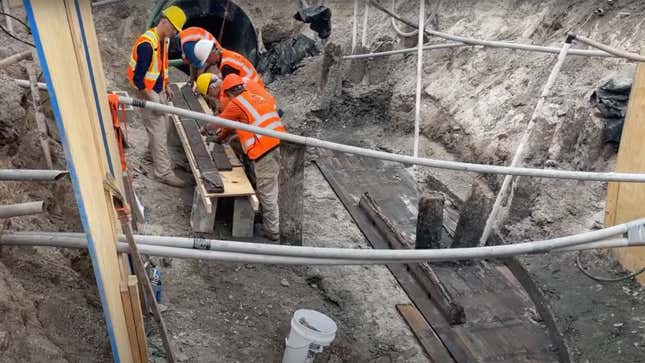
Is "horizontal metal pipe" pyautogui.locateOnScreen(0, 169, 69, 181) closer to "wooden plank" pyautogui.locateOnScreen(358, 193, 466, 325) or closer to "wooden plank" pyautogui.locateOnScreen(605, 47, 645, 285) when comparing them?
"wooden plank" pyautogui.locateOnScreen(358, 193, 466, 325)

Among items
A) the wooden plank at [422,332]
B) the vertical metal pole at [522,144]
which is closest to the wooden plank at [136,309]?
the wooden plank at [422,332]

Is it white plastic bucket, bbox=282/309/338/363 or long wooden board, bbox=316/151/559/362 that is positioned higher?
white plastic bucket, bbox=282/309/338/363

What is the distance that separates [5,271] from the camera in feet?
11.3

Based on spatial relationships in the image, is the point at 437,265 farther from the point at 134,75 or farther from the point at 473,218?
the point at 134,75

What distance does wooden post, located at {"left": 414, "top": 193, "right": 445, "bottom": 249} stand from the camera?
19.8 feet

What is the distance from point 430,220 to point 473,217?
1.63 feet

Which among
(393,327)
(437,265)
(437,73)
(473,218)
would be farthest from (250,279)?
(437,73)

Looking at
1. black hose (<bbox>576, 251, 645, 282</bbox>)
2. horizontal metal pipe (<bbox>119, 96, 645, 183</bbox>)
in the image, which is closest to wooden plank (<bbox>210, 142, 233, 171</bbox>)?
horizontal metal pipe (<bbox>119, 96, 645, 183</bbox>)

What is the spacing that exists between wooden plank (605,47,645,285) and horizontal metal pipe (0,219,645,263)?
2.54 m

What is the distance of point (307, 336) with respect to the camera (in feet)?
14.4

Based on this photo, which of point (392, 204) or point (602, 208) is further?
point (392, 204)

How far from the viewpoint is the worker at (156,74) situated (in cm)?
653

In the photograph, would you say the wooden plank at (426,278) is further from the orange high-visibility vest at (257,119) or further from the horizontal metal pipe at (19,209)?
the horizontal metal pipe at (19,209)

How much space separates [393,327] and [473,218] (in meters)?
1.59
